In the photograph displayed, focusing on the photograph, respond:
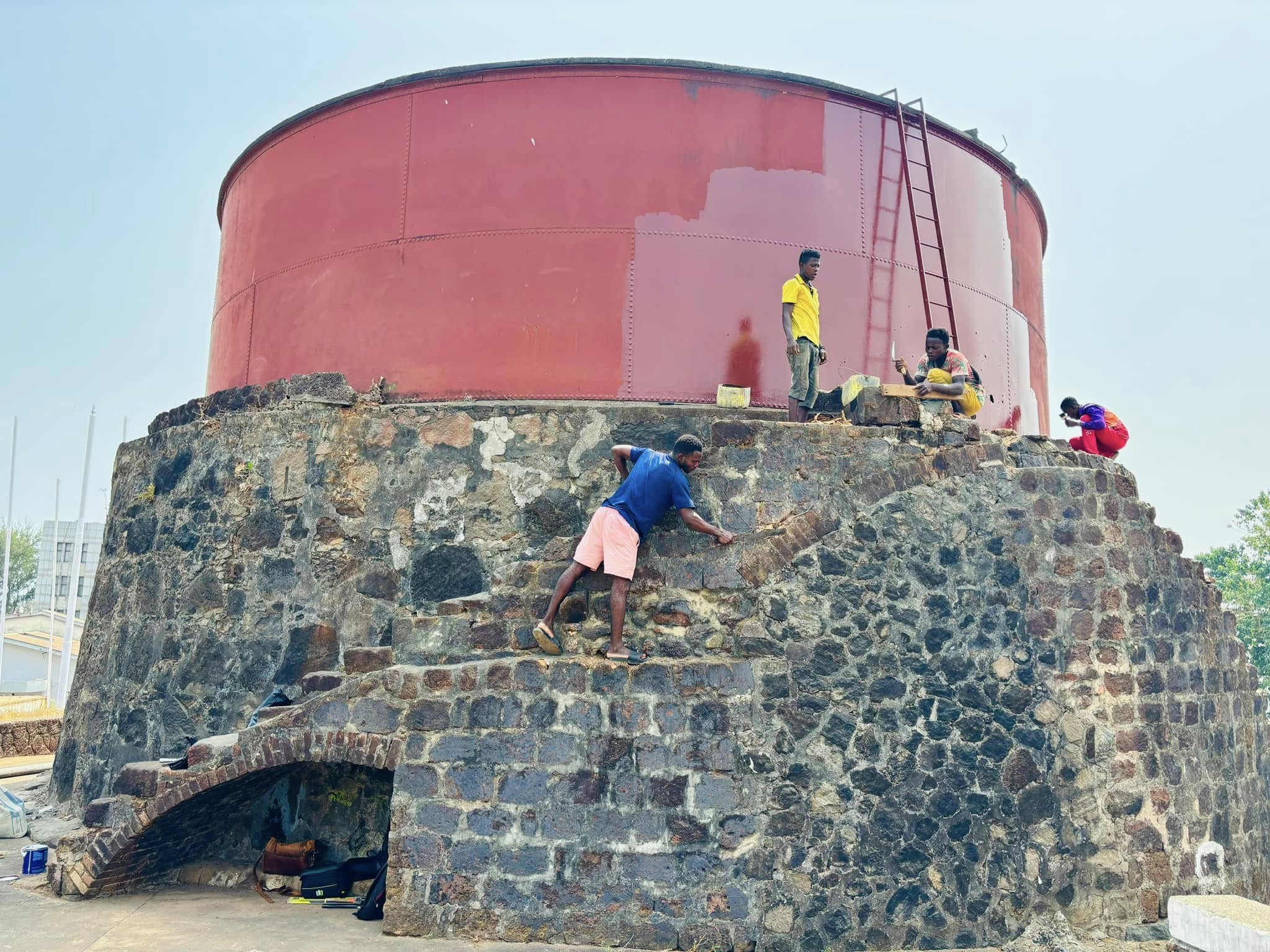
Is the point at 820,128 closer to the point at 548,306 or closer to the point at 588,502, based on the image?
the point at 548,306

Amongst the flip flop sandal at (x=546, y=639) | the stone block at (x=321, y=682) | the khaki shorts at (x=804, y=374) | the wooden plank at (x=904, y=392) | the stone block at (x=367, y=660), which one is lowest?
the stone block at (x=321, y=682)

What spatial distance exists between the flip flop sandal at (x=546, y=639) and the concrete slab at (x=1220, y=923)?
3.52 metres

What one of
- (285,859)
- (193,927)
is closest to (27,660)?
(285,859)

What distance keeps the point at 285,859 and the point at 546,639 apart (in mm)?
2763

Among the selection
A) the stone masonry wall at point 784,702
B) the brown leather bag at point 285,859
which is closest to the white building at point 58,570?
the brown leather bag at point 285,859

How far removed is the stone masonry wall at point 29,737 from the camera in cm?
1602

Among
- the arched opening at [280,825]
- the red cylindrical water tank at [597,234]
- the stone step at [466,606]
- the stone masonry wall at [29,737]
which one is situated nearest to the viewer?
the stone step at [466,606]

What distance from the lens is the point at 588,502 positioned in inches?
296

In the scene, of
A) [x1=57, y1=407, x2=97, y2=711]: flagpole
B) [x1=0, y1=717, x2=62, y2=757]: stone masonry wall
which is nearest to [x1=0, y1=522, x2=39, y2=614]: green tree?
[x1=57, y1=407, x2=97, y2=711]: flagpole

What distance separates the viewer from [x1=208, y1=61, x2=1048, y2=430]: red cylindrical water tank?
850 centimetres

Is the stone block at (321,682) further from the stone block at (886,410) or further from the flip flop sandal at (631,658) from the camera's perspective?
the stone block at (886,410)

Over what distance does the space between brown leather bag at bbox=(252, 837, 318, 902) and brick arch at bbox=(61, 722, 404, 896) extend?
478mm

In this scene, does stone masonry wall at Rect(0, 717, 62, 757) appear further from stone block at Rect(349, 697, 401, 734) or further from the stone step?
the stone step

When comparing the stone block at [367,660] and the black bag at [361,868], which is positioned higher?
the stone block at [367,660]
